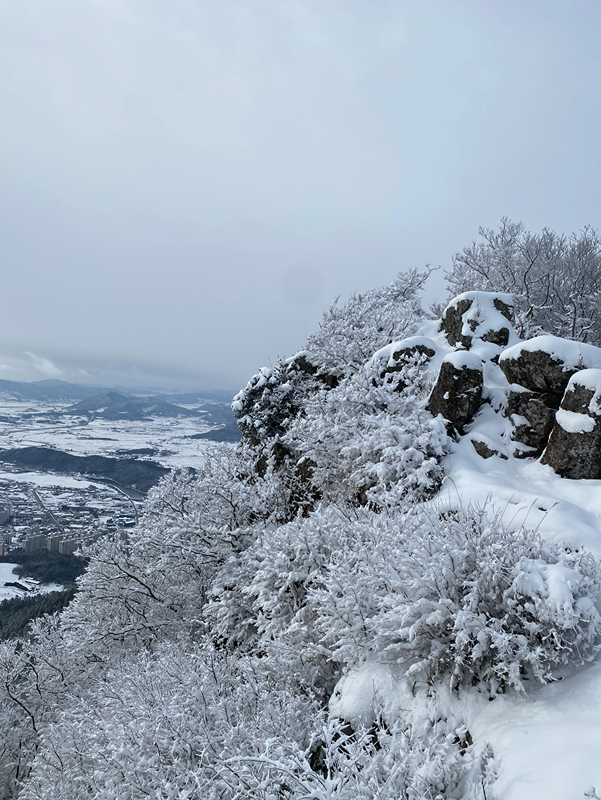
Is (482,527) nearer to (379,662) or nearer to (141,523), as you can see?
(379,662)

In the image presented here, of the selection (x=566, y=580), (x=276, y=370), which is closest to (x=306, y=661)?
(x=566, y=580)

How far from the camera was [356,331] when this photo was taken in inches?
626

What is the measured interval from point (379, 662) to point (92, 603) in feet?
48.9

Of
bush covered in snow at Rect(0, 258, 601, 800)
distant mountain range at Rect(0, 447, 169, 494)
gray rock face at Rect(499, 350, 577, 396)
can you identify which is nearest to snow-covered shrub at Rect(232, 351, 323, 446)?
bush covered in snow at Rect(0, 258, 601, 800)

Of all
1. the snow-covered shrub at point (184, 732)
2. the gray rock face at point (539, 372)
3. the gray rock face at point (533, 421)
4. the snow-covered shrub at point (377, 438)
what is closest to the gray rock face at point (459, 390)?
the snow-covered shrub at point (377, 438)

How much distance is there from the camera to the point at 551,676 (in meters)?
3.94

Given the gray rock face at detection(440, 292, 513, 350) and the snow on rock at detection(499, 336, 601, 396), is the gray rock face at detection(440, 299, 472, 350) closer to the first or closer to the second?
the gray rock face at detection(440, 292, 513, 350)

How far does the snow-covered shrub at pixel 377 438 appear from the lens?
28.0 feet

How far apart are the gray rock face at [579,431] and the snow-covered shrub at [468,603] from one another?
11.2ft

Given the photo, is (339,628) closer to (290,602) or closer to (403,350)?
(290,602)

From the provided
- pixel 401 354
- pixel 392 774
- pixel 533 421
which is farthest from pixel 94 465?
pixel 392 774

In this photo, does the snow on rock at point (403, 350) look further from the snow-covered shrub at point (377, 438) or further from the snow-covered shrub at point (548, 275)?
the snow-covered shrub at point (548, 275)

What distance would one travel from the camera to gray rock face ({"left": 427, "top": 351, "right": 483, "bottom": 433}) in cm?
1002

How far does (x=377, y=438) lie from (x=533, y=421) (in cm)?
349
